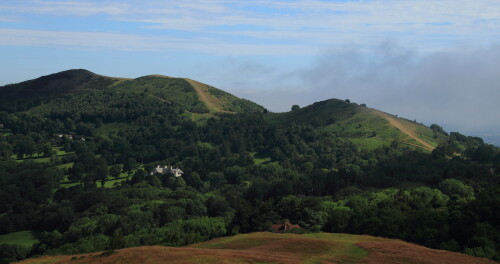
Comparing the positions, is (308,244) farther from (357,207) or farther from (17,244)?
(17,244)

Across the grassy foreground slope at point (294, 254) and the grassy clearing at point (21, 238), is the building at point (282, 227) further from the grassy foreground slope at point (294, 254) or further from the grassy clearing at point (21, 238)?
the grassy clearing at point (21, 238)

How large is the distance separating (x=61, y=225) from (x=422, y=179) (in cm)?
11239

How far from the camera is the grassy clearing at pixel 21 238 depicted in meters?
137

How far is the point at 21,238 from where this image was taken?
14300 centimetres

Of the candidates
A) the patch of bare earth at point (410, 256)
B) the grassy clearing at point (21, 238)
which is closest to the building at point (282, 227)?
the patch of bare earth at point (410, 256)

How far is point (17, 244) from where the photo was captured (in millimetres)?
129250

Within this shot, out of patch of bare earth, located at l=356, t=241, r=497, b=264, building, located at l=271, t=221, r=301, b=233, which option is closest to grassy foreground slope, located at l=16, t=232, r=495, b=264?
patch of bare earth, located at l=356, t=241, r=497, b=264

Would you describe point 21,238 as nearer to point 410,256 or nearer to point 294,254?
point 294,254

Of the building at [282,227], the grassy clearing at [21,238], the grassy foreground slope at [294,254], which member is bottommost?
the grassy clearing at [21,238]

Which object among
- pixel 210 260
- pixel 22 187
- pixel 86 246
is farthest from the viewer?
pixel 22 187

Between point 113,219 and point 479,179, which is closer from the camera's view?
point 113,219

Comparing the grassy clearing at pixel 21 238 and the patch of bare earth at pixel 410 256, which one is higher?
the patch of bare earth at pixel 410 256

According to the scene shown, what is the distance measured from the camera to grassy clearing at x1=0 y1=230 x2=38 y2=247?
137200 mm

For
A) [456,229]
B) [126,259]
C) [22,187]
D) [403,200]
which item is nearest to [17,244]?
[22,187]
